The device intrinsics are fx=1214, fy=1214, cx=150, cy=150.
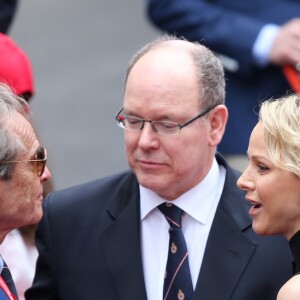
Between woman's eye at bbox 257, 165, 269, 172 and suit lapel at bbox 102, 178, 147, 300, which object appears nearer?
woman's eye at bbox 257, 165, 269, 172

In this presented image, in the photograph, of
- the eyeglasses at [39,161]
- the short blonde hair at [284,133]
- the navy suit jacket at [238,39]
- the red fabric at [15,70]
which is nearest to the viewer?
the short blonde hair at [284,133]

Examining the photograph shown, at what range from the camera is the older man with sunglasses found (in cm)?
457

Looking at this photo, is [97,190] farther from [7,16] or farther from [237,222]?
→ [7,16]

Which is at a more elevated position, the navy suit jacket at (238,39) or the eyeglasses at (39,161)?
the eyeglasses at (39,161)

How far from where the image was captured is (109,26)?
11.8m

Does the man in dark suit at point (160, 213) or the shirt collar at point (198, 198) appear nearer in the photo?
the man in dark suit at point (160, 213)

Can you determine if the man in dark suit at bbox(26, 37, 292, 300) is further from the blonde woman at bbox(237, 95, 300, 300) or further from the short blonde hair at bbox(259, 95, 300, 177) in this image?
the short blonde hair at bbox(259, 95, 300, 177)

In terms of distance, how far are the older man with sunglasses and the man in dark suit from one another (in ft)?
1.08

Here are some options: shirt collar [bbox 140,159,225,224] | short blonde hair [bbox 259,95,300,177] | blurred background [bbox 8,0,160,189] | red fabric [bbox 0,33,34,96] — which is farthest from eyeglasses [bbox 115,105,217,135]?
blurred background [bbox 8,0,160,189]

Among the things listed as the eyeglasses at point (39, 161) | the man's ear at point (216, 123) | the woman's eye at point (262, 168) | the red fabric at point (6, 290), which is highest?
the woman's eye at point (262, 168)

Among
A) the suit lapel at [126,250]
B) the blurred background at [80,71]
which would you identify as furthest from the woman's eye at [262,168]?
the blurred background at [80,71]

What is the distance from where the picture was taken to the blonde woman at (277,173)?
14.4 ft

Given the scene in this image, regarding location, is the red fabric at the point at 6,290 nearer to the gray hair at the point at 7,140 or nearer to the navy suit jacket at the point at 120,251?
the gray hair at the point at 7,140

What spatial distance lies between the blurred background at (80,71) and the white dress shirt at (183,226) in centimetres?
433
